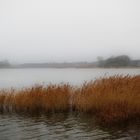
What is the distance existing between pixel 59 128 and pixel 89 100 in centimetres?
310

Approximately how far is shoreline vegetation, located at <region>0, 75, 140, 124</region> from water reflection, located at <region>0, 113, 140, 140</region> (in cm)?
77

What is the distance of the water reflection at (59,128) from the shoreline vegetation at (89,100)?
77 centimetres

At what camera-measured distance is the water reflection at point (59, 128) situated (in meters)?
13.0

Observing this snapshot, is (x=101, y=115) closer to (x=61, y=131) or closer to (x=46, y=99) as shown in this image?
(x=61, y=131)

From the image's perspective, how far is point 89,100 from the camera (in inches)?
671

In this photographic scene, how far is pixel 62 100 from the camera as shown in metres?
17.9

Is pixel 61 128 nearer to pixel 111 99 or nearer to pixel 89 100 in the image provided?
pixel 89 100

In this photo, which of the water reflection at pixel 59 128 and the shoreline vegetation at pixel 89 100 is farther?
the shoreline vegetation at pixel 89 100

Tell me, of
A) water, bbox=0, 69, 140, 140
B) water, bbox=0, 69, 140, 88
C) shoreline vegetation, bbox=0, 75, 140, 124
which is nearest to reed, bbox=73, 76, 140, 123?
shoreline vegetation, bbox=0, 75, 140, 124

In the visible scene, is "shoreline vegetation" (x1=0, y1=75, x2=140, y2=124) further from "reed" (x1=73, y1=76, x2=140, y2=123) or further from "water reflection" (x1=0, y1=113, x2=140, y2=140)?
"water reflection" (x1=0, y1=113, x2=140, y2=140)

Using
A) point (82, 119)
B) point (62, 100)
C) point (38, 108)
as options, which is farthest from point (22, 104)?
point (82, 119)

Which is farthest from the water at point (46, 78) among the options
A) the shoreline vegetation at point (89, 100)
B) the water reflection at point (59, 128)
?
the water reflection at point (59, 128)

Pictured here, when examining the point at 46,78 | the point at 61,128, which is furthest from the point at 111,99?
the point at 46,78

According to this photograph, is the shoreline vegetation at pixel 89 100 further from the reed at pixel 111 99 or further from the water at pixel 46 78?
the water at pixel 46 78
